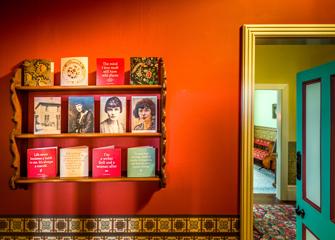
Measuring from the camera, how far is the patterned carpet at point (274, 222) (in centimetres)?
360

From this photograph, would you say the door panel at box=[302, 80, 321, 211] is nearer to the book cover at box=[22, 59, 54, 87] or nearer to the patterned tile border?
the patterned tile border

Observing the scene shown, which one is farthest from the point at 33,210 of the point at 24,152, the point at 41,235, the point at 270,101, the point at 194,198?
the point at 270,101

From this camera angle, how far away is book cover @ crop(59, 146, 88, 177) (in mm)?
1591

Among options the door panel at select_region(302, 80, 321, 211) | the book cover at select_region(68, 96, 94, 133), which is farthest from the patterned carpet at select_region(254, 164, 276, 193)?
the book cover at select_region(68, 96, 94, 133)

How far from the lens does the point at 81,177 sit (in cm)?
158

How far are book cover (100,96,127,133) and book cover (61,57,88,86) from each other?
17cm

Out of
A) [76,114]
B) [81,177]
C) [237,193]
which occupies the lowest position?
[237,193]

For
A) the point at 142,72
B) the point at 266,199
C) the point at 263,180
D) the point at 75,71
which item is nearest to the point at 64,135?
the point at 75,71

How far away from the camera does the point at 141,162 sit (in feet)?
5.22

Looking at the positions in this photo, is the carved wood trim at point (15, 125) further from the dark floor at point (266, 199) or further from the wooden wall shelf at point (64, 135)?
the dark floor at point (266, 199)

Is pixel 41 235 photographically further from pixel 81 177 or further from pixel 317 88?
pixel 317 88

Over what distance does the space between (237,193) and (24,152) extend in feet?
4.60

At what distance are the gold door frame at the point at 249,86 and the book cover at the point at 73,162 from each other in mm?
996

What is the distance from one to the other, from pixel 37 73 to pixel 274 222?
3.93m
